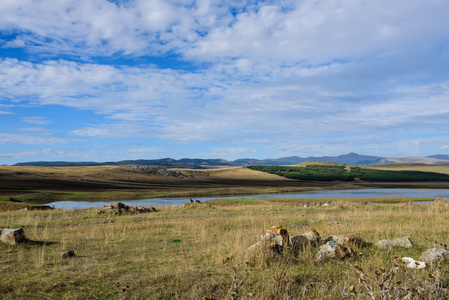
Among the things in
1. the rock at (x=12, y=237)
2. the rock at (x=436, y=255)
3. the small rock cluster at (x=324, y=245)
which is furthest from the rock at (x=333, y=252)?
the rock at (x=12, y=237)

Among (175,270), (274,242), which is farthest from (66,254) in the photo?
(274,242)

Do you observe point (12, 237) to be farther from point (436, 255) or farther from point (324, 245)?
point (436, 255)

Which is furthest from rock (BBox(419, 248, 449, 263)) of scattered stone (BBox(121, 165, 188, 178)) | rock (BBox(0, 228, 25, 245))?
scattered stone (BBox(121, 165, 188, 178))

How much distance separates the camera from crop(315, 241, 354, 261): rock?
7.65 m

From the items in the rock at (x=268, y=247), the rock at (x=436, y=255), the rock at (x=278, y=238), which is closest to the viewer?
the rock at (x=436, y=255)

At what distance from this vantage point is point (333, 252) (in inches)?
305

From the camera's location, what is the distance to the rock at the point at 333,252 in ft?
25.1

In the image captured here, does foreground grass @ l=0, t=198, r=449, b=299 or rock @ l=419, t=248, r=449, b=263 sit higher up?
rock @ l=419, t=248, r=449, b=263

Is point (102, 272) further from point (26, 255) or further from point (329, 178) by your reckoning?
point (329, 178)

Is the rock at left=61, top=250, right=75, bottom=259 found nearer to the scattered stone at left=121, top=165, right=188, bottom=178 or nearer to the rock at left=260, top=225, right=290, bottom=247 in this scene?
the rock at left=260, top=225, right=290, bottom=247

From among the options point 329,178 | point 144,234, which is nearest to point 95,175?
point 329,178

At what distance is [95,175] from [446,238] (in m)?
95.9

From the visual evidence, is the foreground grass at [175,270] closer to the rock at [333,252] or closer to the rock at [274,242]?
the rock at [333,252]

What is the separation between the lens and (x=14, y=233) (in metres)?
10.2
